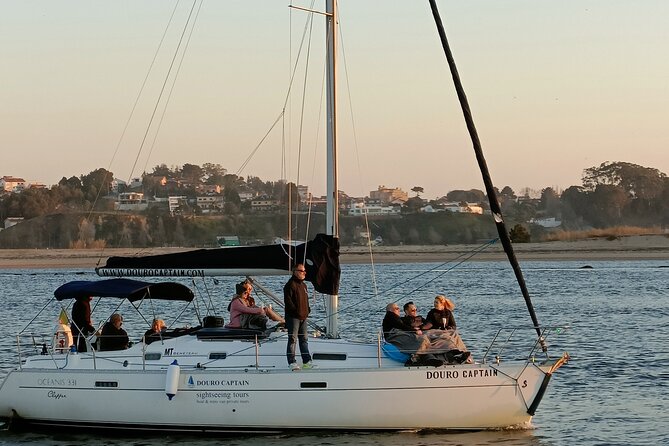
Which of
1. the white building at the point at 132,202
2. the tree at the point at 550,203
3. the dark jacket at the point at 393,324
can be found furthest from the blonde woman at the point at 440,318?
the tree at the point at 550,203

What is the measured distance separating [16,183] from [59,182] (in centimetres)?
5178

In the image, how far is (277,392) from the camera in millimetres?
15984

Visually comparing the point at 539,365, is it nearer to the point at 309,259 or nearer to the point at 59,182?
the point at 309,259

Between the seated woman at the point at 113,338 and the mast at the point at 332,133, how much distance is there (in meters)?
3.30

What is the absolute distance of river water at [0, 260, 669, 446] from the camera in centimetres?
1673

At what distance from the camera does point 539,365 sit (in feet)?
52.5

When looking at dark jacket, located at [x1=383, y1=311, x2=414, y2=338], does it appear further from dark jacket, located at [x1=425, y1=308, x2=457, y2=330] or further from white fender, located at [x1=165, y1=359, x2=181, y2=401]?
white fender, located at [x1=165, y1=359, x2=181, y2=401]

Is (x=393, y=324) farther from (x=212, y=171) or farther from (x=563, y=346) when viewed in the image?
(x=212, y=171)

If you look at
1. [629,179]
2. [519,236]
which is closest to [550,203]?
[629,179]

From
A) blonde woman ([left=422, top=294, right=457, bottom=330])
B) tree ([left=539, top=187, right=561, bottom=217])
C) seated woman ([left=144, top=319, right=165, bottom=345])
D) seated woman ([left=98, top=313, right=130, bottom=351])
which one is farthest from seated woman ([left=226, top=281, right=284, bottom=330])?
tree ([left=539, top=187, right=561, bottom=217])

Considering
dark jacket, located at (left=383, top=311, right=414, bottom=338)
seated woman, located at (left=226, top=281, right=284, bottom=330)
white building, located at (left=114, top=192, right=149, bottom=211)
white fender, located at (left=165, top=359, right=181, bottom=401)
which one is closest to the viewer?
white fender, located at (left=165, top=359, right=181, bottom=401)

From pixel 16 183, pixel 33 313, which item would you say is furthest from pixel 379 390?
pixel 16 183

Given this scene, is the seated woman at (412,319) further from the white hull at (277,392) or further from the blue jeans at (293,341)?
the blue jeans at (293,341)

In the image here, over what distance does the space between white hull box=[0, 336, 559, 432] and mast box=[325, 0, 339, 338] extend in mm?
701
